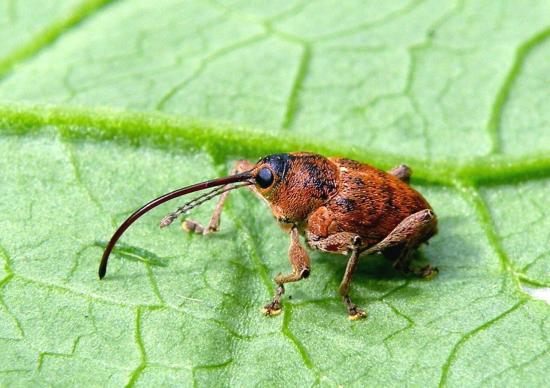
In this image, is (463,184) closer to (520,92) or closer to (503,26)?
(520,92)

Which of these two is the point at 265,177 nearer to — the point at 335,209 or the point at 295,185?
the point at 295,185

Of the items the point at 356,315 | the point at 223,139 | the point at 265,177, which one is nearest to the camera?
the point at 356,315

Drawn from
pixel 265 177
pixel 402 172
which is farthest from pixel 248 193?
pixel 402 172

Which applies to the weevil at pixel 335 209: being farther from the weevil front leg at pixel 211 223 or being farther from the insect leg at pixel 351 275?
the weevil front leg at pixel 211 223

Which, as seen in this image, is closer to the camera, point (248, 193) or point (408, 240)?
point (408, 240)

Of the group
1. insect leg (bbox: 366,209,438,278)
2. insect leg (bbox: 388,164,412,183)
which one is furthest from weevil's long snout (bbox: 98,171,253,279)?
insect leg (bbox: 388,164,412,183)

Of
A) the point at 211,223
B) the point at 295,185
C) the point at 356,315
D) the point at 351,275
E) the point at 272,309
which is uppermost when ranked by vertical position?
the point at 295,185

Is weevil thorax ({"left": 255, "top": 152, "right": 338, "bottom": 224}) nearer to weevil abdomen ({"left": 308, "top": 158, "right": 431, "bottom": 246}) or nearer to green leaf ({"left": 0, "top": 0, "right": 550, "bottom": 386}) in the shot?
weevil abdomen ({"left": 308, "top": 158, "right": 431, "bottom": 246})
